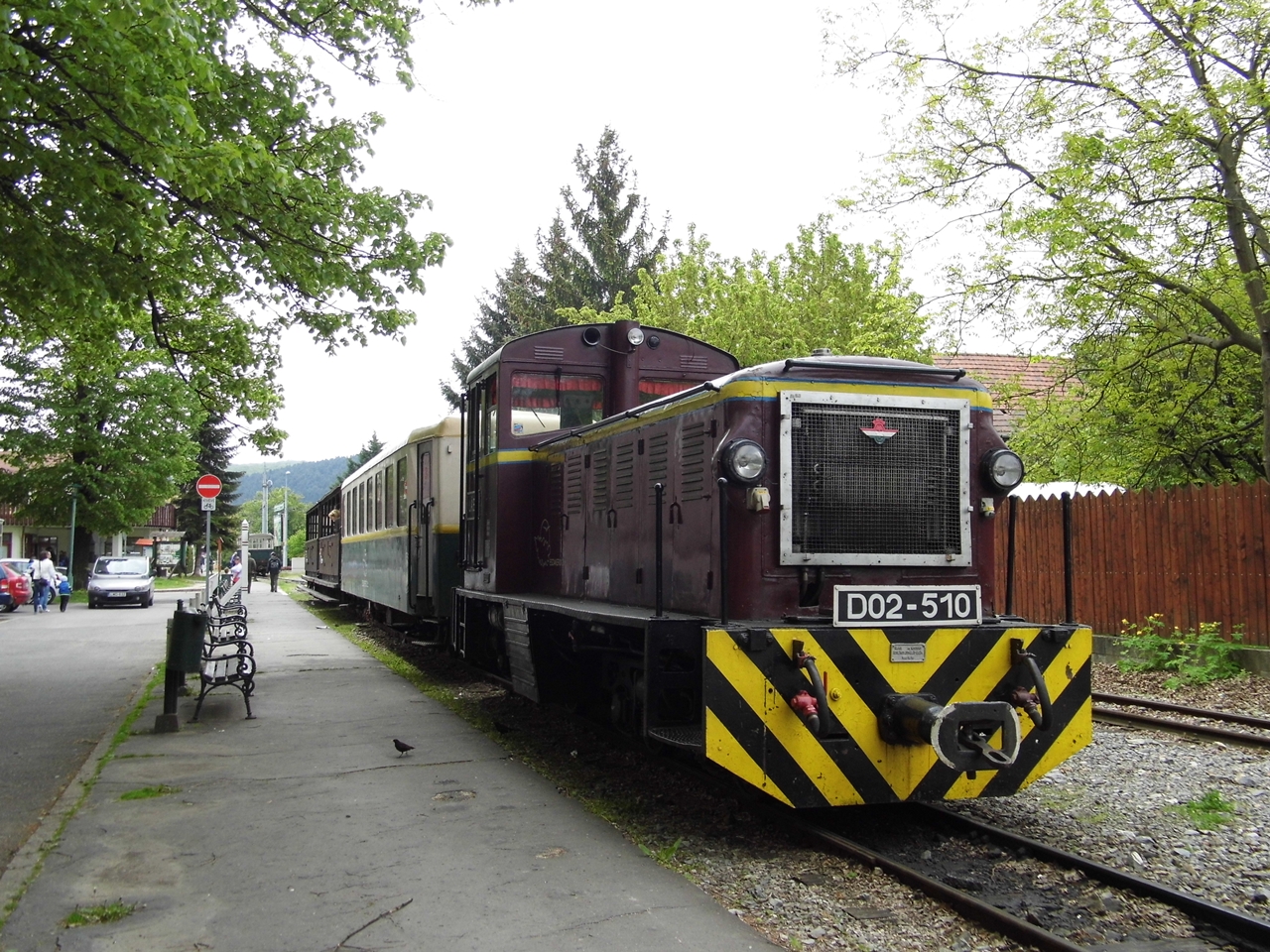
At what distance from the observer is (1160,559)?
12125mm

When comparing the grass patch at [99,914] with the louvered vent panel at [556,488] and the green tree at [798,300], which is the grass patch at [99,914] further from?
the green tree at [798,300]

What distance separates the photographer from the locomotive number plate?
524 cm

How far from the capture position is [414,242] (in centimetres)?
1155

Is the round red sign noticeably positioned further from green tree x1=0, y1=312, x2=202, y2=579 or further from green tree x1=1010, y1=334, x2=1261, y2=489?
green tree x1=0, y1=312, x2=202, y2=579

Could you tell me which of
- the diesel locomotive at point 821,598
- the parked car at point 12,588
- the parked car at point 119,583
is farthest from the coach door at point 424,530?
the parked car at point 119,583

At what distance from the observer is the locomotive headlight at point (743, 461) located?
5.38m

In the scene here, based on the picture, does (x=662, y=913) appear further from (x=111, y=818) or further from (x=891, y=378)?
(x=111, y=818)

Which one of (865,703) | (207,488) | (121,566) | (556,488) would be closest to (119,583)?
(121,566)

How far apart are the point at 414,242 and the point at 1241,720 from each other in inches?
366

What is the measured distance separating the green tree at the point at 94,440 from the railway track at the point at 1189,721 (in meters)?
29.5

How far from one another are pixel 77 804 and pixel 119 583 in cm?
2398

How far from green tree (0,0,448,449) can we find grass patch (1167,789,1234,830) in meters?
7.46

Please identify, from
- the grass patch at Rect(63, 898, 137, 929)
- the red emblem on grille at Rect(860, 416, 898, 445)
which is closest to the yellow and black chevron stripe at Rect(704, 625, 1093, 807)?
the red emblem on grille at Rect(860, 416, 898, 445)

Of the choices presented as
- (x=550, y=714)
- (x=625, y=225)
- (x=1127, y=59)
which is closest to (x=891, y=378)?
(x=550, y=714)
